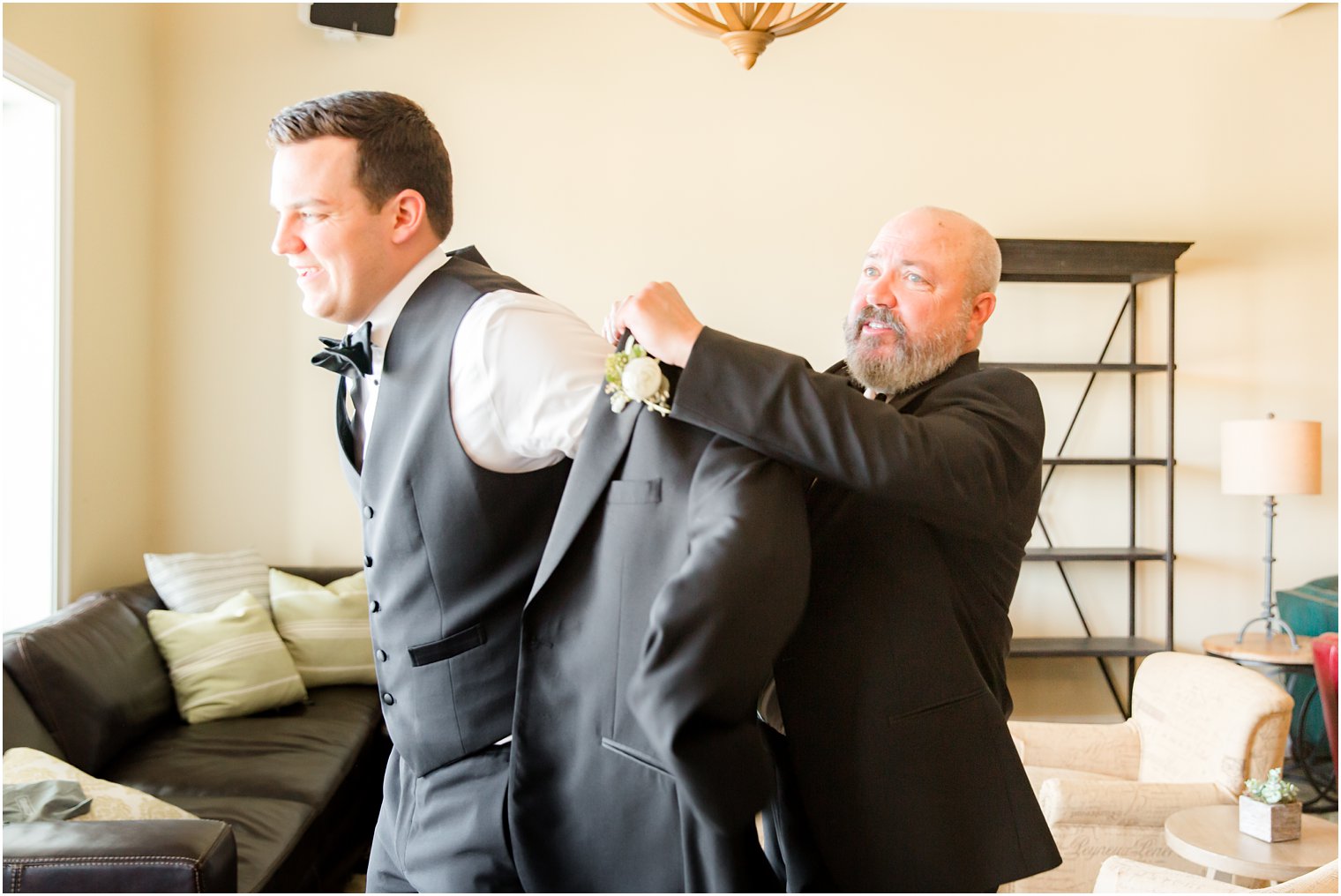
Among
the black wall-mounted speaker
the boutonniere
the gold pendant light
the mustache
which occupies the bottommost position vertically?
the boutonniere

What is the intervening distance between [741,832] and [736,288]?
418 centimetres

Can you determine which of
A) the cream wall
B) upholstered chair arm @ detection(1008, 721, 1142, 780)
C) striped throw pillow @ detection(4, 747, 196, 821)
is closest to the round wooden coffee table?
upholstered chair arm @ detection(1008, 721, 1142, 780)

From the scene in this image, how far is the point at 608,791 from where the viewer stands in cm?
111

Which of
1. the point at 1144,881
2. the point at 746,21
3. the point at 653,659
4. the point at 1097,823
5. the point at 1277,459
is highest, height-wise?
the point at 746,21

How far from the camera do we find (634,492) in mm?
1129

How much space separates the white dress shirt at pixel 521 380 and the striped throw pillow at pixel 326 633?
123 inches

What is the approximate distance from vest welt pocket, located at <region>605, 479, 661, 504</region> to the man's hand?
14cm

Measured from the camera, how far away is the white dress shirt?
1.21 metres

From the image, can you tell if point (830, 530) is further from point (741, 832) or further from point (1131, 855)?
Result: point (1131, 855)

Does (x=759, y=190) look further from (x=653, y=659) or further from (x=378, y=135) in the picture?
(x=653, y=659)

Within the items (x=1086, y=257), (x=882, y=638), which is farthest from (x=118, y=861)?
(x=1086, y=257)

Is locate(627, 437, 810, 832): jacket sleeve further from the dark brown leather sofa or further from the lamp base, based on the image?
the lamp base

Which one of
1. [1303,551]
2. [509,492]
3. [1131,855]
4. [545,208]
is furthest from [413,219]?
[1303,551]

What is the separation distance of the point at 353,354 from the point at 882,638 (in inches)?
29.6
